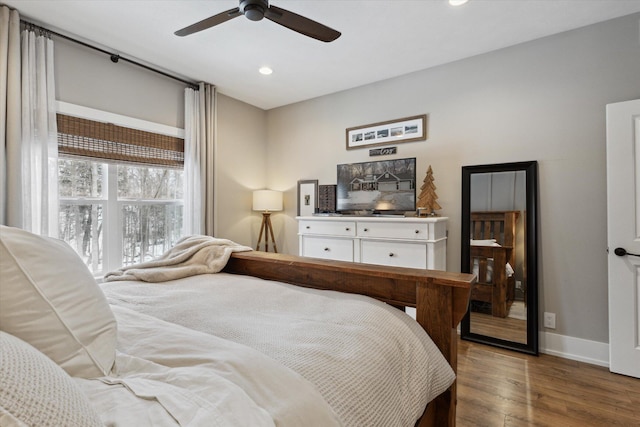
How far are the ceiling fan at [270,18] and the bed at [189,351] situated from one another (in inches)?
62.7

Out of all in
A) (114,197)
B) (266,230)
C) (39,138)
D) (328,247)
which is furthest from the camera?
(266,230)

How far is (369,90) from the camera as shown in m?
3.69

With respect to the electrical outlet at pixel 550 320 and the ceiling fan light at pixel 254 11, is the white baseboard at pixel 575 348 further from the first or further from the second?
the ceiling fan light at pixel 254 11

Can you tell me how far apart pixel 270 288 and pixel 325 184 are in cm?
259

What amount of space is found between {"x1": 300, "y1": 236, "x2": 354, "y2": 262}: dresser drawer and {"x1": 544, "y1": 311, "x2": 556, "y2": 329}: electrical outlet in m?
1.73

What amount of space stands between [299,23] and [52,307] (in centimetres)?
196

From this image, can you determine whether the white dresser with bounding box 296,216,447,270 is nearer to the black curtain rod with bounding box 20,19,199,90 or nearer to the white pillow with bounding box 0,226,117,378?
the black curtain rod with bounding box 20,19,199,90

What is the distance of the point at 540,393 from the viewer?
6.77 feet

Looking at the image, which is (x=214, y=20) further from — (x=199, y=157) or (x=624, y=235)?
(x=624, y=235)

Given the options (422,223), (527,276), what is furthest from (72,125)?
(527,276)

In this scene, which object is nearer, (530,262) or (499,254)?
(530,262)

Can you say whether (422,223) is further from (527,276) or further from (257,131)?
(257,131)

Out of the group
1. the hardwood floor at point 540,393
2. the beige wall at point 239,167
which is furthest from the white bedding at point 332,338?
the beige wall at point 239,167

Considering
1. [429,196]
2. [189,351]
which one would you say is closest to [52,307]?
[189,351]
